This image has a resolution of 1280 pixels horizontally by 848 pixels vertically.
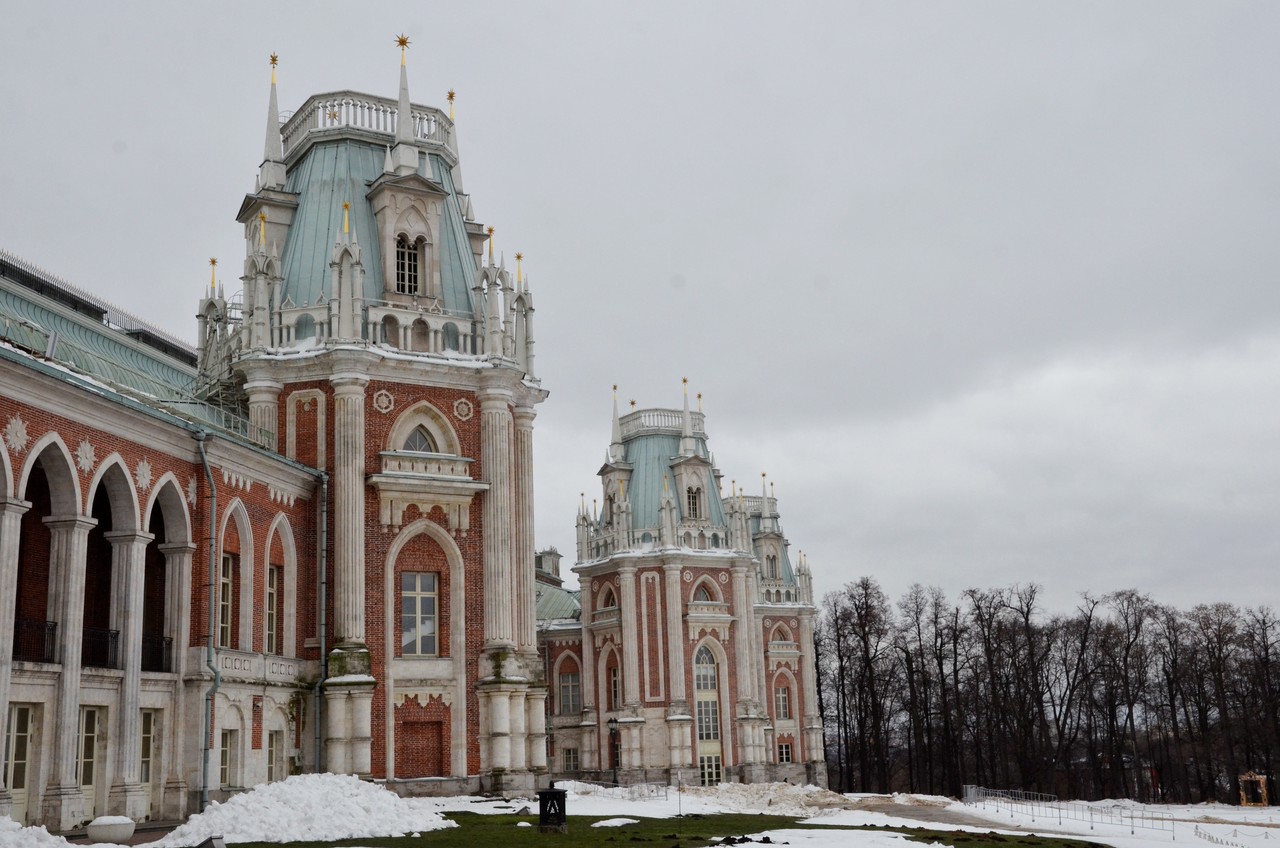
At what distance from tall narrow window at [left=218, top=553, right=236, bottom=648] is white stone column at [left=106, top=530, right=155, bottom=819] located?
340 cm

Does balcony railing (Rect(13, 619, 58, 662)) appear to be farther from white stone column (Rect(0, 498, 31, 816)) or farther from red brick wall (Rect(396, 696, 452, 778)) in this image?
red brick wall (Rect(396, 696, 452, 778))

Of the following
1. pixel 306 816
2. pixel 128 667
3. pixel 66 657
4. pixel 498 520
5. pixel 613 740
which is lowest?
pixel 306 816

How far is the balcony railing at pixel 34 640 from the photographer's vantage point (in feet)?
80.4

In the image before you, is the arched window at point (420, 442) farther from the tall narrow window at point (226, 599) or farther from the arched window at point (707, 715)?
the arched window at point (707, 715)

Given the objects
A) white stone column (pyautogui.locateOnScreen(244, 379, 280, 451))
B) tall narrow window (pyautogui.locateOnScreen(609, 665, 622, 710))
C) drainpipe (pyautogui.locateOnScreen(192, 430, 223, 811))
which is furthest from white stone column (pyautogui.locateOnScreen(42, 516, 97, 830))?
tall narrow window (pyautogui.locateOnScreen(609, 665, 622, 710))

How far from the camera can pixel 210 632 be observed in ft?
96.9

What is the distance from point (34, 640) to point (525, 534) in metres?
16.1

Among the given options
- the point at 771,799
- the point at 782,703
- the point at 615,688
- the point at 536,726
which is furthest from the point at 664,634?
the point at 536,726

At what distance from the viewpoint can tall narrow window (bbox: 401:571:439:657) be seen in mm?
36219

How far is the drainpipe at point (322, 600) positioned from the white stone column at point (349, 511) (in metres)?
0.28

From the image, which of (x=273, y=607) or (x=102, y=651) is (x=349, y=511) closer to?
(x=273, y=607)

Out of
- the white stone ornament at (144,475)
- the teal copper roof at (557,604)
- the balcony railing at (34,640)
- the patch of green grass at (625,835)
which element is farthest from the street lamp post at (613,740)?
the balcony railing at (34,640)

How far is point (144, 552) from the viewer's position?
27.7m

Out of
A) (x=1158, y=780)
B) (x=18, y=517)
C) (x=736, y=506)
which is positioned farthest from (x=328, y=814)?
(x=1158, y=780)
